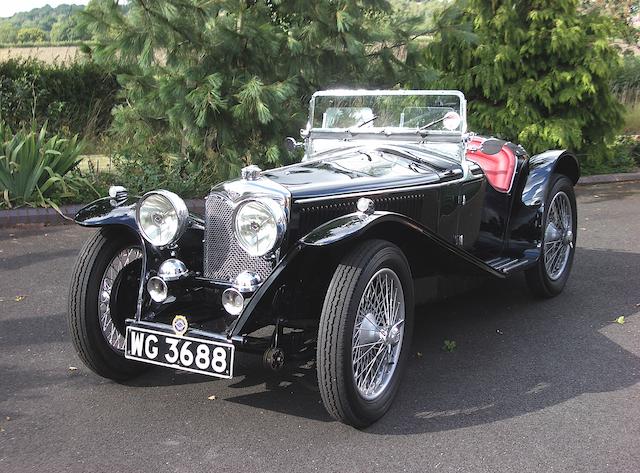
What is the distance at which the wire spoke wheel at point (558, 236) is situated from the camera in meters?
5.42

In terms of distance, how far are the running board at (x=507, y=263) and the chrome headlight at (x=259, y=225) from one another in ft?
5.87

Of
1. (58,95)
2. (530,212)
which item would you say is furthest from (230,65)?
(58,95)

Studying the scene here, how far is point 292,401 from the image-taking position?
3650 mm

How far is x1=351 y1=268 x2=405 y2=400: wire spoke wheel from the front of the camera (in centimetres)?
340

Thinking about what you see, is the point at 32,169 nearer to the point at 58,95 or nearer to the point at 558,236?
the point at 58,95

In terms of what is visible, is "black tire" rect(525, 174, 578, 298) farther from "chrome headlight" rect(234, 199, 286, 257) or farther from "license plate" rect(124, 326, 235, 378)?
"license plate" rect(124, 326, 235, 378)

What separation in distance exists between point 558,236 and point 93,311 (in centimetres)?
354

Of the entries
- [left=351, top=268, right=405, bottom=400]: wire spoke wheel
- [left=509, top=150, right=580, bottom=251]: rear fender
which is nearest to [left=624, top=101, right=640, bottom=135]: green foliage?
[left=509, top=150, right=580, bottom=251]: rear fender

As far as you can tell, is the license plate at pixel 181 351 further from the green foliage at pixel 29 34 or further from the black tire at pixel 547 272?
the green foliage at pixel 29 34

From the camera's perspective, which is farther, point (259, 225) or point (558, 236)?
point (558, 236)

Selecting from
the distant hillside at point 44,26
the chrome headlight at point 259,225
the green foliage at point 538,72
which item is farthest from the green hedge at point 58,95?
the chrome headlight at point 259,225

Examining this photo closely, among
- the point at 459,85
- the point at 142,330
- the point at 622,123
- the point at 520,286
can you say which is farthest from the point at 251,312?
the point at 622,123

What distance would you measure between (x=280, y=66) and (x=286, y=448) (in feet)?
20.1

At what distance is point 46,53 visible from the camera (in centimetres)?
1331
